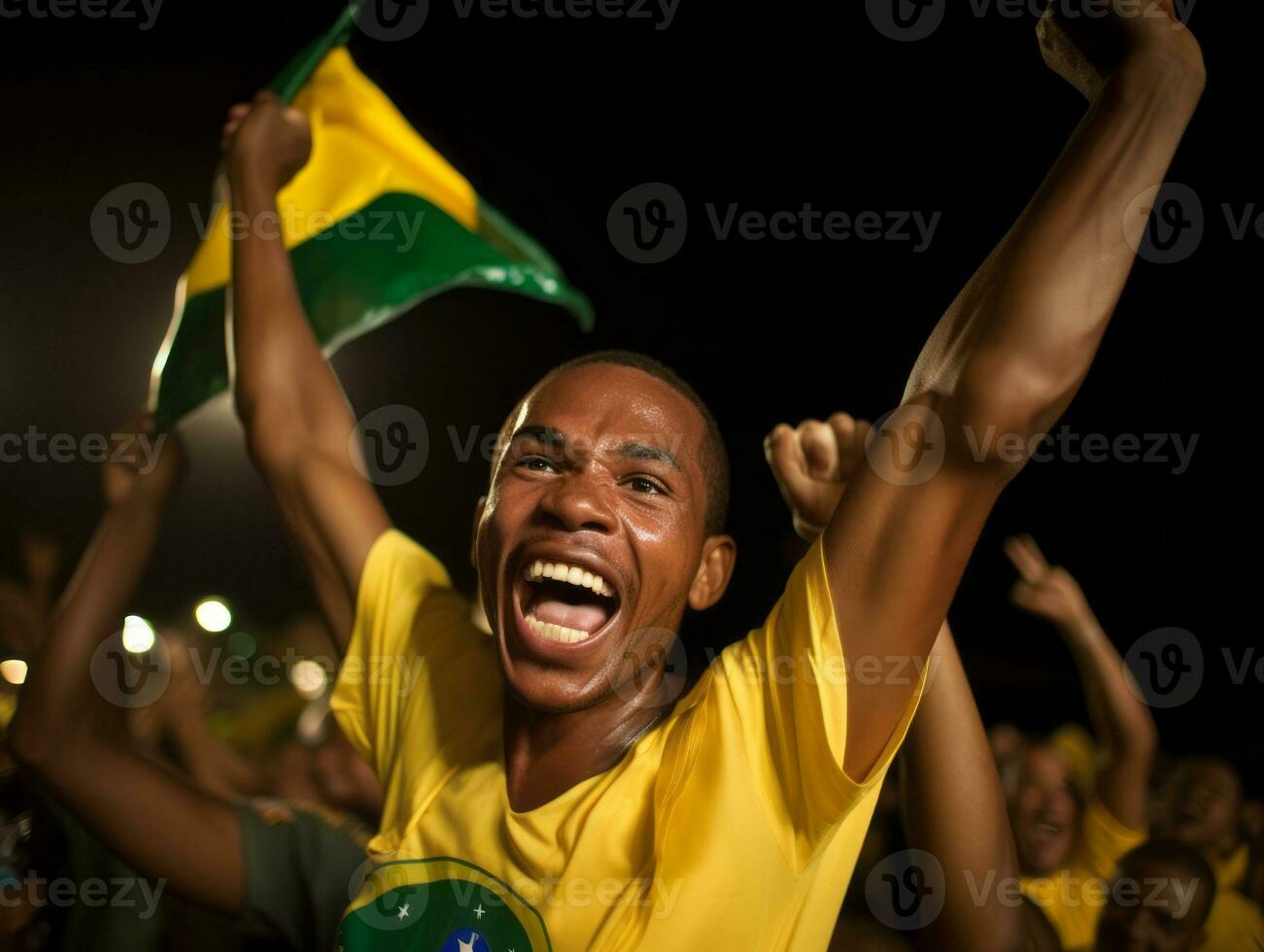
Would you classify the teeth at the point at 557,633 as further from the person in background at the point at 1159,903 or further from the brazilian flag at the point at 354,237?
the person in background at the point at 1159,903

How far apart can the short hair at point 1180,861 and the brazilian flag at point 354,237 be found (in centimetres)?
219

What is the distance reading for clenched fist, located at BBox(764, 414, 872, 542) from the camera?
183cm

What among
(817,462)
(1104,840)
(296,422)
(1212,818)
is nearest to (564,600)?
(817,462)

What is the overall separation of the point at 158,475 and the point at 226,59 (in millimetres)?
5520

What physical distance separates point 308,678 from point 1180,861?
6153 mm

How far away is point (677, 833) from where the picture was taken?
142cm

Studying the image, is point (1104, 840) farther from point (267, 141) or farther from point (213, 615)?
point (213, 615)

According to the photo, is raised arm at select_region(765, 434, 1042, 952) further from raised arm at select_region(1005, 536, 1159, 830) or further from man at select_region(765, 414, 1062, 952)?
raised arm at select_region(1005, 536, 1159, 830)

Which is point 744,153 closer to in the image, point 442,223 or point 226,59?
point 226,59

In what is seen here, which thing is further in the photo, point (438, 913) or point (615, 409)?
point (615, 409)

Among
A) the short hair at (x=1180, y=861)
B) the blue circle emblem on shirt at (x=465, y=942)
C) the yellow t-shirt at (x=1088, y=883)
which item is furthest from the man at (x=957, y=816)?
the yellow t-shirt at (x=1088, y=883)

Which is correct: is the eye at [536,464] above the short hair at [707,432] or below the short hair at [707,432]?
below

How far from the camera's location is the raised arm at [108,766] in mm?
1940

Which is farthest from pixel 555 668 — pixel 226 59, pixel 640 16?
pixel 226 59
